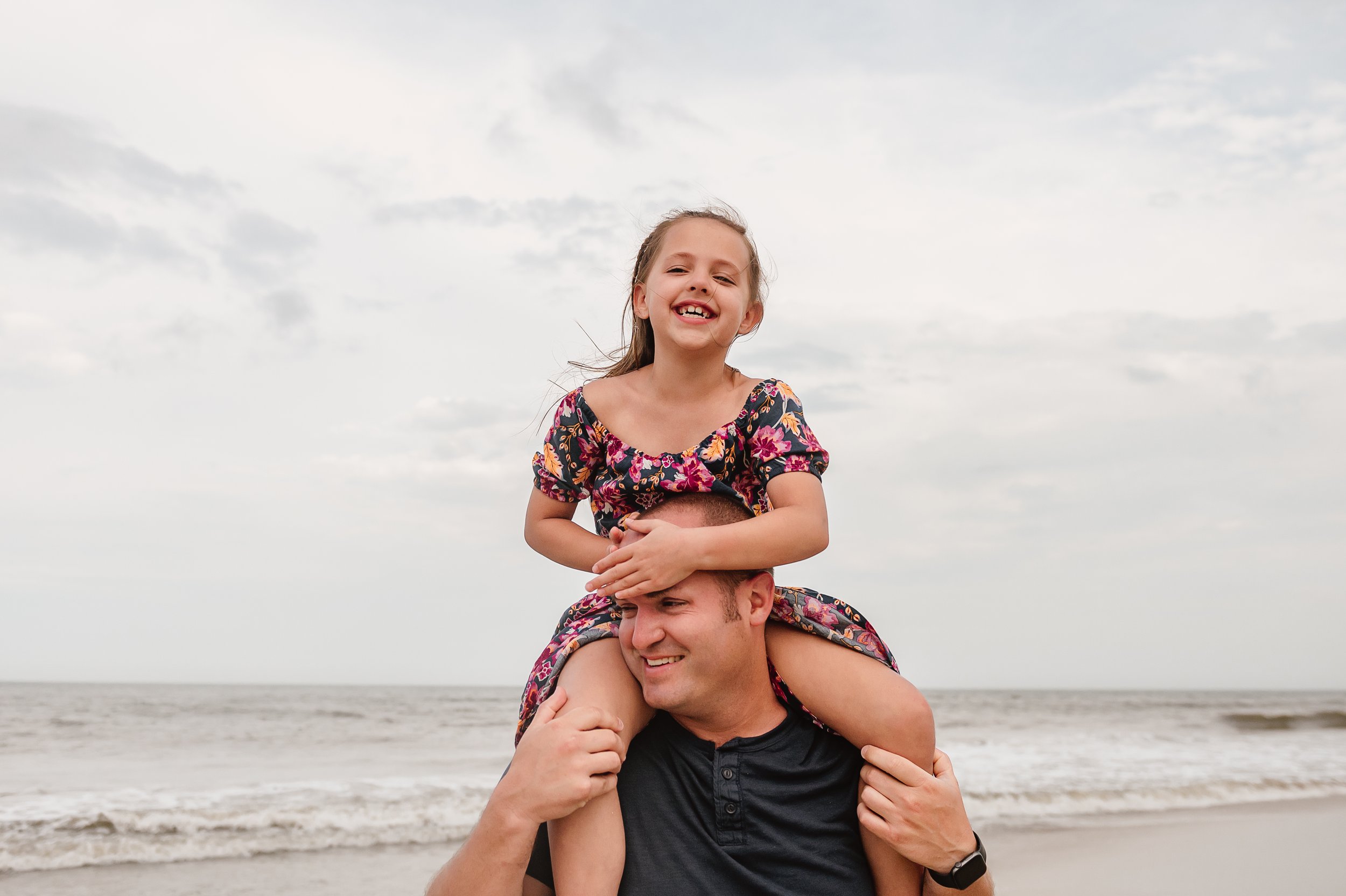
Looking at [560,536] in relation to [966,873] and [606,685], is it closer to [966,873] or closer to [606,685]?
[606,685]

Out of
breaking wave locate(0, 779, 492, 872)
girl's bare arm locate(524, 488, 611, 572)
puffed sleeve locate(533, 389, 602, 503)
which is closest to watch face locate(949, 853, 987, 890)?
girl's bare arm locate(524, 488, 611, 572)

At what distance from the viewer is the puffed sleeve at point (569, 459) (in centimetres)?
322

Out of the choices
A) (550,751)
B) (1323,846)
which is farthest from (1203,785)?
(550,751)

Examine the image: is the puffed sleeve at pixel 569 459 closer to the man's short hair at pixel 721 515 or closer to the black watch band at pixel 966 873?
the man's short hair at pixel 721 515

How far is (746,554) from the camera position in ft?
8.34

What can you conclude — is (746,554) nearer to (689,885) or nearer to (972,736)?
(689,885)

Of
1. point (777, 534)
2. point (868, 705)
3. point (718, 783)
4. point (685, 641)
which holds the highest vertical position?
point (777, 534)

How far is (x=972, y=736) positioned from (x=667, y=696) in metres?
15.8

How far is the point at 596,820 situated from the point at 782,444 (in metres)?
1.16

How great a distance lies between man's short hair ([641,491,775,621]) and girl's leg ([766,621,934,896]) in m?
0.27

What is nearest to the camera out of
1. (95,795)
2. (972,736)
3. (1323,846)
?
(1323,846)

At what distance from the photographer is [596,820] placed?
2480 millimetres

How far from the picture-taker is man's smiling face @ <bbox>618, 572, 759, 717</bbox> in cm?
254

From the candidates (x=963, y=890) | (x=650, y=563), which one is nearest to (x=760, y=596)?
(x=650, y=563)
